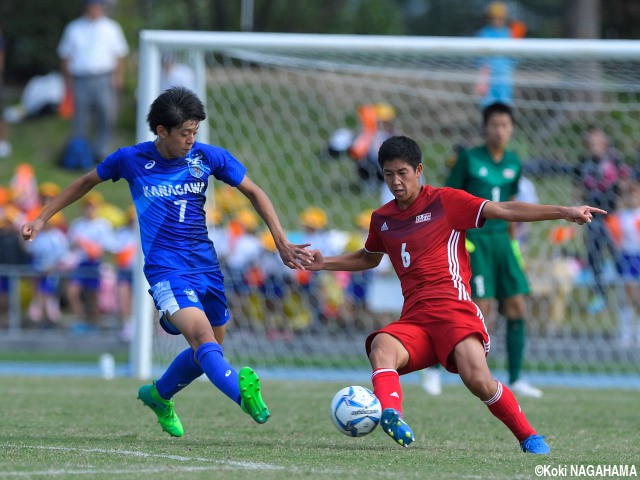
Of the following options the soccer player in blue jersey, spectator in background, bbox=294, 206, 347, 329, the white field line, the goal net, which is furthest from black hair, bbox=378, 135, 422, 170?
spectator in background, bbox=294, 206, 347, 329

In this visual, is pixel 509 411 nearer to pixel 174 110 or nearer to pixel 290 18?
pixel 174 110

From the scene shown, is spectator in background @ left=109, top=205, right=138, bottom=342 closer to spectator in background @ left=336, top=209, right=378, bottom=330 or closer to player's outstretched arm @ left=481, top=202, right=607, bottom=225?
spectator in background @ left=336, top=209, right=378, bottom=330

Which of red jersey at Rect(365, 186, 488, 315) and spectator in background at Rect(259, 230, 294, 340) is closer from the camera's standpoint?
red jersey at Rect(365, 186, 488, 315)

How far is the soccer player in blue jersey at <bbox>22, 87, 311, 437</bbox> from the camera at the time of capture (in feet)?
20.9

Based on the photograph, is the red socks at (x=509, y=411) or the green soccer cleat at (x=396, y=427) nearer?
the green soccer cleat at (x=396, y=427)

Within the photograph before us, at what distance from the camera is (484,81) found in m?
13.4

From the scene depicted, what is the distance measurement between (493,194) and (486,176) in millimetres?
158

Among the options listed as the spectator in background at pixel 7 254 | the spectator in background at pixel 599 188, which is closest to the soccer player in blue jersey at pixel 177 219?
the spectator in background at pixel 599 188

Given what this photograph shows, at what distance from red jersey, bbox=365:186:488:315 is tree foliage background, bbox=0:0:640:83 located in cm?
1909

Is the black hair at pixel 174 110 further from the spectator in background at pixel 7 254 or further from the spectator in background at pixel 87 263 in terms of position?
the spectator in background at pixel 7 254

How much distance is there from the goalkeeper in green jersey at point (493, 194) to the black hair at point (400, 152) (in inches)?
120

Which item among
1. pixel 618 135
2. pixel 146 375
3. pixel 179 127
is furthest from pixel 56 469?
pixel 618 135

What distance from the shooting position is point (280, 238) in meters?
6.53

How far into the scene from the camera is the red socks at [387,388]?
19.3 feet
